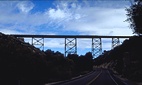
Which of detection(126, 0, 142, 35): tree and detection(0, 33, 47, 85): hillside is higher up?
detection(126, 0, 142, 35): tree

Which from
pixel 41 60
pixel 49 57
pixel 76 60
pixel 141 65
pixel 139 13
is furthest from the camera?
pixel 76 60

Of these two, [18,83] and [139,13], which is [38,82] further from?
[139,13]

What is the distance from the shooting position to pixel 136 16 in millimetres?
Answer: 26938

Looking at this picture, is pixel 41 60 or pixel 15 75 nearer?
pixel 15 75

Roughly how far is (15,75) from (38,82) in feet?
17.1

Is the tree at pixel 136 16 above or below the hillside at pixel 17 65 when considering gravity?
above

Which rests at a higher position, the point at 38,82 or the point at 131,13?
the point at 131,13

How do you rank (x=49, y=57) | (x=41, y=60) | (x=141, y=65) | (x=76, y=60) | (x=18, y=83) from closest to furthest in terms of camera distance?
(x=18, y=83)
(x=41, y=60)
(x=141, y=65)
(x=49, y=57)
(x=76, y=60)

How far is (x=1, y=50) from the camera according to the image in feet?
91.7

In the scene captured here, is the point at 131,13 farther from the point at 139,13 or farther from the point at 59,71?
the point at 59,71

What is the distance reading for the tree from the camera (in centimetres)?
2609

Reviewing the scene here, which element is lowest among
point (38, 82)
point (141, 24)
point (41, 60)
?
point (38, 82)

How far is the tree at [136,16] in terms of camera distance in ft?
85.6

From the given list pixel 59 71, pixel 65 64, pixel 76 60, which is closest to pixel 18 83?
pixel 59 71
